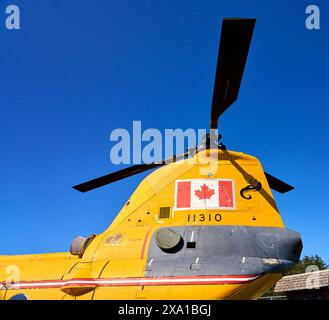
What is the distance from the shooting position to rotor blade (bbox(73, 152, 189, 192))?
9.80m

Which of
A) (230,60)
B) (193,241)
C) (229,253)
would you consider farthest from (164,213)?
(230,60)

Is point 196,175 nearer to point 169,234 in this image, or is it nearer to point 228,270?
point 169,234

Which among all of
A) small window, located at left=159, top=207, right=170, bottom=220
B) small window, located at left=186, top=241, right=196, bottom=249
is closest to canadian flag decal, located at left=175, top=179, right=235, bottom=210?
small window, located at left=159, top=207, right=170, bottom=220

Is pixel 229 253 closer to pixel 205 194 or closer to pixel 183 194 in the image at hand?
pixel 205 194

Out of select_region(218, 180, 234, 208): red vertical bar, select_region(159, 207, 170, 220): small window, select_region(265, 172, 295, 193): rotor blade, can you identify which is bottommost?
select_region(159, 207, 170, 220): small window

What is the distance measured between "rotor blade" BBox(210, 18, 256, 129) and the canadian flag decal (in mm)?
1696

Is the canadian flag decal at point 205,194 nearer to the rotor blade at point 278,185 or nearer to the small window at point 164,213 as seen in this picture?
the small window at point 164,213

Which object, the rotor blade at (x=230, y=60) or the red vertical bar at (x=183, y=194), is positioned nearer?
the rotor blade at (x=230, y=60)

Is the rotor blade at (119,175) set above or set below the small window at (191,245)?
above

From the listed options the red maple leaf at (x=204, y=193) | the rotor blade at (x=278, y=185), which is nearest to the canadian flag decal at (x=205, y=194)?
the red maple leaf at (x=204, y=193)

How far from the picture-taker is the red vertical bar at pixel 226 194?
774cm

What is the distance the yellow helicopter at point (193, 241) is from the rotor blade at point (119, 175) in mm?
571

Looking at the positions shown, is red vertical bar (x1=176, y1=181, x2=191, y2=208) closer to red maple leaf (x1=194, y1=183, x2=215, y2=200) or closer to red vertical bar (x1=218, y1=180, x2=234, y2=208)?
red maple leaf (x1=194, y1=183, x2=215, y2=200)
